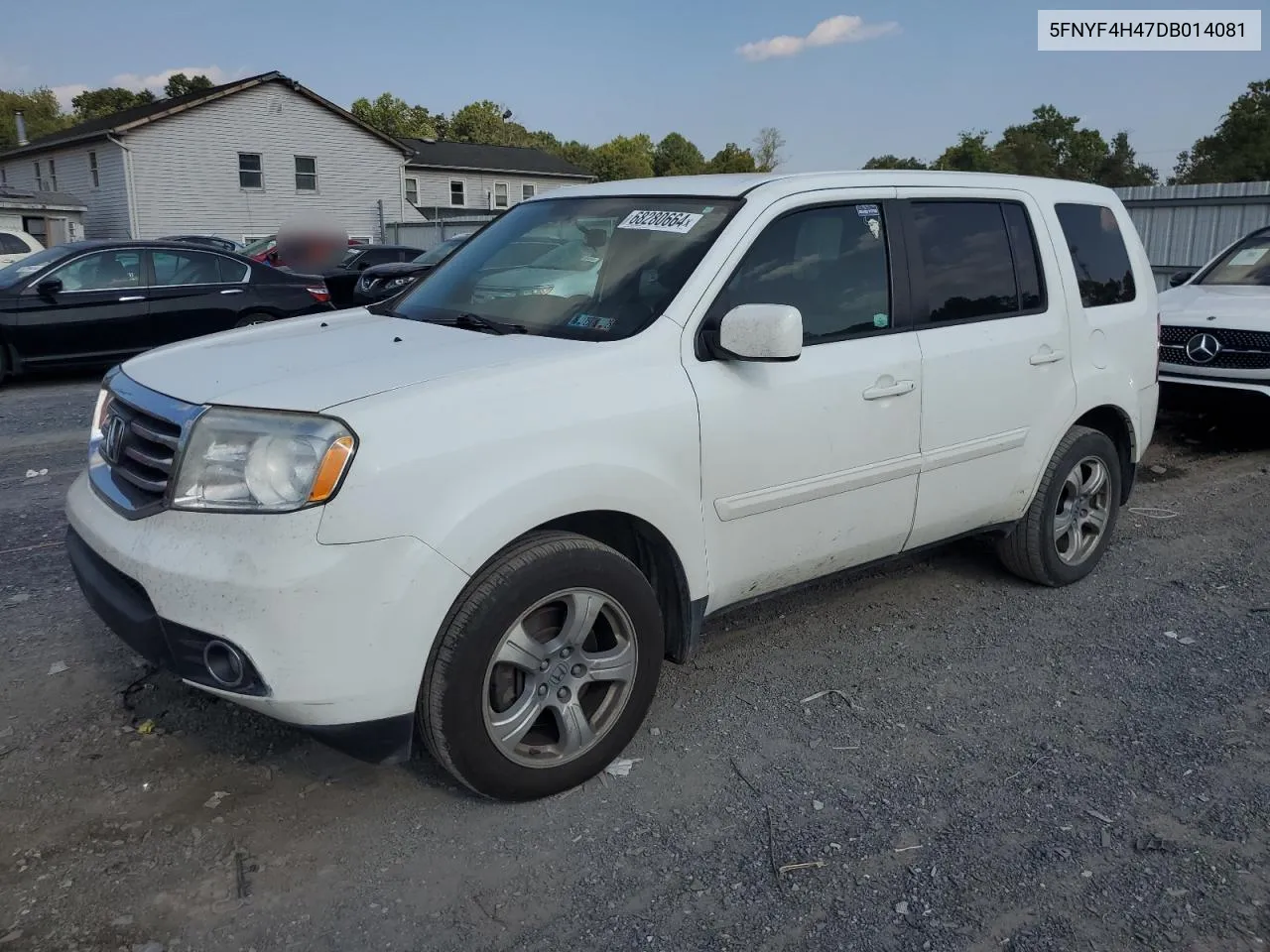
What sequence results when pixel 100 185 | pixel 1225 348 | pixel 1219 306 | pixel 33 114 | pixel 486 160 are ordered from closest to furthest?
pixel 1225 348 < pixel 1219 306 < pixel 100 185 < pixel 486 160 < pixel 33 114

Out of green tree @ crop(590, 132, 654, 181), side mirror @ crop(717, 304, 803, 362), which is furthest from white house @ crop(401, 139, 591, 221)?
side mirror @ crop(717, 304, 803, 362)

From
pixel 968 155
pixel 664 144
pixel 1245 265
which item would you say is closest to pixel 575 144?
pixel 664 144

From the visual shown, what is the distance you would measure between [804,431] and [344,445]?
5.33 ft

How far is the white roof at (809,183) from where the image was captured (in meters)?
3.82

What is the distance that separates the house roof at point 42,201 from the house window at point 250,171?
5051 mm

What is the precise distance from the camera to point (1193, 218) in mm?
14578

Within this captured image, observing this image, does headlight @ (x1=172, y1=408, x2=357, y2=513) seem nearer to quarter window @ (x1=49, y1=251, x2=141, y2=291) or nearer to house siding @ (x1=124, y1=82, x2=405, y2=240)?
quarter window @ (x1=49, y1=251, x2=141, y2=291)

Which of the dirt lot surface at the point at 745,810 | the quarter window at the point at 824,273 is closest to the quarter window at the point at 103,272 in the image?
the dirt lot surface at the point at 745,810

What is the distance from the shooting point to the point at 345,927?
8.64 ft

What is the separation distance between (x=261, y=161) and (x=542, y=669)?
1404 inches

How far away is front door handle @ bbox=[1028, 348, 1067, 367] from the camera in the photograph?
446cm

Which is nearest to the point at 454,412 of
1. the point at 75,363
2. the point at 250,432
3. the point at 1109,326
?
the point at 250,432

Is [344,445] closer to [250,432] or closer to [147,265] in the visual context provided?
[250,432]

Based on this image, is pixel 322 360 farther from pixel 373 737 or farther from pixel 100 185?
pixel 100 185
